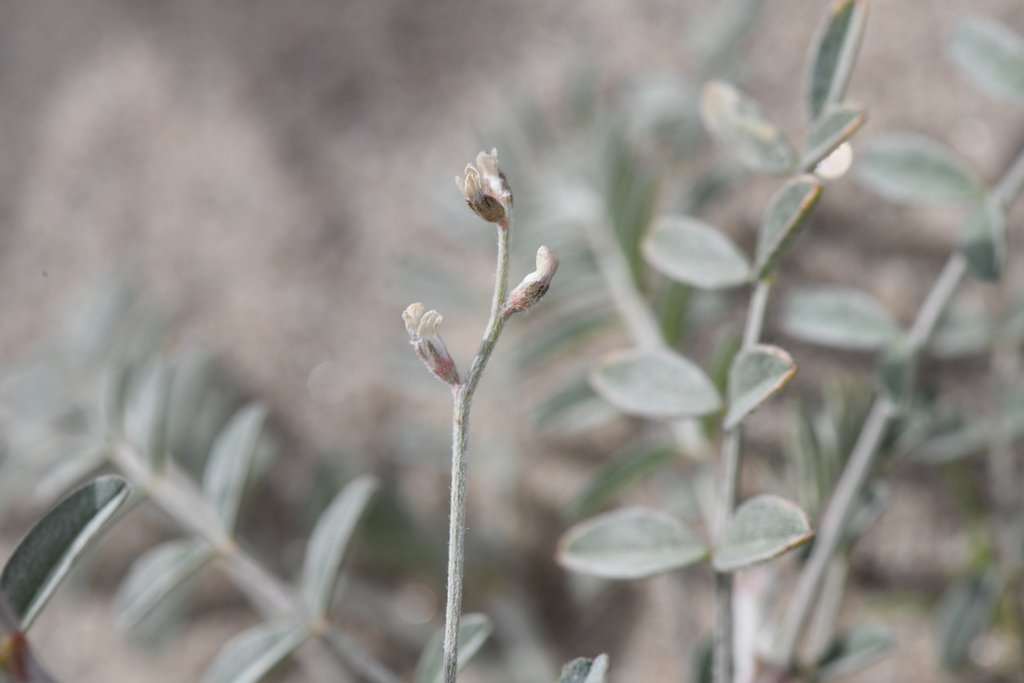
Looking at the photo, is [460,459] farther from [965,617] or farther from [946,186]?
[965,617]

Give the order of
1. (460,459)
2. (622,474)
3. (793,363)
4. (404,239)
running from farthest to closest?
1. (404,239)
2. (622,474)
3. (793,363)
4. (460,459)

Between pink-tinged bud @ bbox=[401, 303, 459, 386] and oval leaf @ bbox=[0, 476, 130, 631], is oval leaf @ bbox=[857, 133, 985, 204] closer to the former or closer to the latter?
pink-tinged bud @ bbox=[401, 303, 459, 386]

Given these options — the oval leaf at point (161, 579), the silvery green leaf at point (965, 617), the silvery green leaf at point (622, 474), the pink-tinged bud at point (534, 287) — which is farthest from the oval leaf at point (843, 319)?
the oval leaf at point (161, 579)

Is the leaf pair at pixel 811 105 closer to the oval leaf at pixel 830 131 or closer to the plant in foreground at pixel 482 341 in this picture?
the oval leaf at pixel 830 131

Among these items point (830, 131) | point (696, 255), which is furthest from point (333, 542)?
point (830, 131)

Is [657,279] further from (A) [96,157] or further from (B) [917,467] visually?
(A) [96,157]

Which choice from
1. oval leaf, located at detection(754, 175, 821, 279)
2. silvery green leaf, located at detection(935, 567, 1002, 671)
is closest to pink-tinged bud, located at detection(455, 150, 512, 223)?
oval leaf, located at detection(754, 175, 821, 279)

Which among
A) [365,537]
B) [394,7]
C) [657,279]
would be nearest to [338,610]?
[365,537]

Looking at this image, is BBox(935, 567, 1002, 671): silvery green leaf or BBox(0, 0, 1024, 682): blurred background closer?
BBox(935, 567, 1002, 671): silvery green leaf
